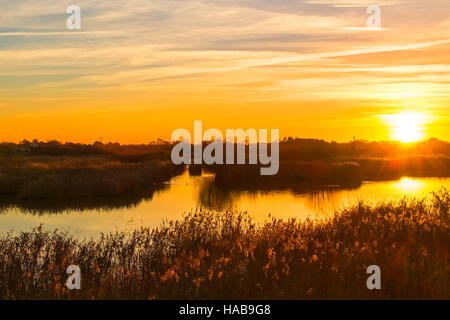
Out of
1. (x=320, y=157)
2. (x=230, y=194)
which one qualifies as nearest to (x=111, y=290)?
(x=230, y=194)

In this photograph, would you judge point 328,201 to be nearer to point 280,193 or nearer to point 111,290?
point 280,193

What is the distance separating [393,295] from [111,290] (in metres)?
3.91

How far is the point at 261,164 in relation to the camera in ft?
157

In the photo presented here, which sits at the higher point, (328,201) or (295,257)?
(328,201)

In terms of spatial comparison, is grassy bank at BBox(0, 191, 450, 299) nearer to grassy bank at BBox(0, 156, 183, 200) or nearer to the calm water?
the calm water

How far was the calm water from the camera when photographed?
2162 centimetres

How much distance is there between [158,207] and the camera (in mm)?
27172

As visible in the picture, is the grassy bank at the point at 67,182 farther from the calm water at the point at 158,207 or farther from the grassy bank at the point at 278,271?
the grassy bank at the point at 278,271

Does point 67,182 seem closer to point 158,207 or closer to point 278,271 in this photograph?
point 158,207

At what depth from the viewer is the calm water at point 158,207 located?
70.9ft

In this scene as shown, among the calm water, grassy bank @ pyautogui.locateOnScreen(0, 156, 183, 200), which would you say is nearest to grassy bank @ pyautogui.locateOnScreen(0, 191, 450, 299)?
the calm water

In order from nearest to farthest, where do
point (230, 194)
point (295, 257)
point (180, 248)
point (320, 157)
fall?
point (295, 257)
point (180, 248)
point (230, 194)
point (320, 157)

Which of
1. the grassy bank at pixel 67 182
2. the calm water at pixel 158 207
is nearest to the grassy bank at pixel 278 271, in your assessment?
the calm water at pixel 158 207
